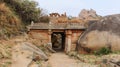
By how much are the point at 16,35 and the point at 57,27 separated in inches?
168

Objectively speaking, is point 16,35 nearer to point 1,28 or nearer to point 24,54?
point 1,28

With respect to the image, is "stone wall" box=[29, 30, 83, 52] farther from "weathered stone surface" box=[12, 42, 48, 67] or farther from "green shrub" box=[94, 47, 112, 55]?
"weathered stone surface" box=[12, 42, 48, 67]

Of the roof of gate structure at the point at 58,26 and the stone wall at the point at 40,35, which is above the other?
the roof of gate structure at the point at 58,26

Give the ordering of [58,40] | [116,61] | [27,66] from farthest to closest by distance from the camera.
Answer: [58,40], [116,61], [27,66]

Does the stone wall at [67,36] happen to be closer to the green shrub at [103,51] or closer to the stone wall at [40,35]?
the stone wall at [40,35]

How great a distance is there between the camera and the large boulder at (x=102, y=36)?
63.3 feet

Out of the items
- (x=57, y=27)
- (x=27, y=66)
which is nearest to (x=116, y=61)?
(x=27, y=66)

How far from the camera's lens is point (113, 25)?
66.8 ft

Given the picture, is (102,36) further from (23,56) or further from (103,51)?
(23,56)

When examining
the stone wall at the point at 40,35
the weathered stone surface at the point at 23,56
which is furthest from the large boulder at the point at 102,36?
the weathered stone surface at the point at 23,56

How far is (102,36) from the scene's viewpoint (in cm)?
1984

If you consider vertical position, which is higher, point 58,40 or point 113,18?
point 113,18

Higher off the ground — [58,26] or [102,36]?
[58,26]

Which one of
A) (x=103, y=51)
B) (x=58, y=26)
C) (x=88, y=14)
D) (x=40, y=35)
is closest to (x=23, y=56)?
(x=103, y=51)
